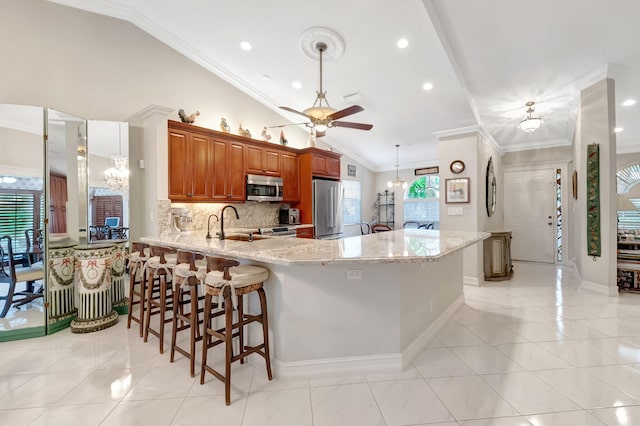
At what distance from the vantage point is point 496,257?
16.2ft

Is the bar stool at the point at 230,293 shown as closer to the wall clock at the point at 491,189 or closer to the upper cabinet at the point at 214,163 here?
the upper cabinet at the point at 214,163

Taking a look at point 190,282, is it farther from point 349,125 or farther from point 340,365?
point 349,125

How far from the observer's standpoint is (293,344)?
2129 mm

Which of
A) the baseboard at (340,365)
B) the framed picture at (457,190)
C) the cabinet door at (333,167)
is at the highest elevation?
the cabinet door at (333,167)

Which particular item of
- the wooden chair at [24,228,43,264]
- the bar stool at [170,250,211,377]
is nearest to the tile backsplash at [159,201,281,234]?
the wooden chair at [24,228,43,264]

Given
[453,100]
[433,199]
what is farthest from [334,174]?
[433,199]

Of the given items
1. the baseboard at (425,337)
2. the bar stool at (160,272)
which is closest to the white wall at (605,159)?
the baseboard at (425,337)

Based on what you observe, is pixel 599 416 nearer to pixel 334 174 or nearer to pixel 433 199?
pixel 334 174

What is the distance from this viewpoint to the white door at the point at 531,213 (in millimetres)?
6238

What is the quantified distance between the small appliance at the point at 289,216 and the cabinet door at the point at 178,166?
6.34 feet

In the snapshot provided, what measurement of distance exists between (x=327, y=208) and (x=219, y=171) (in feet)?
7.16

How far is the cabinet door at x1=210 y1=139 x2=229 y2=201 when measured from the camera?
4203mm

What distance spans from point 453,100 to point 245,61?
3.19 m

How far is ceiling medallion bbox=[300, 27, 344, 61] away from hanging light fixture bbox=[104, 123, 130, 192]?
2600 mm
